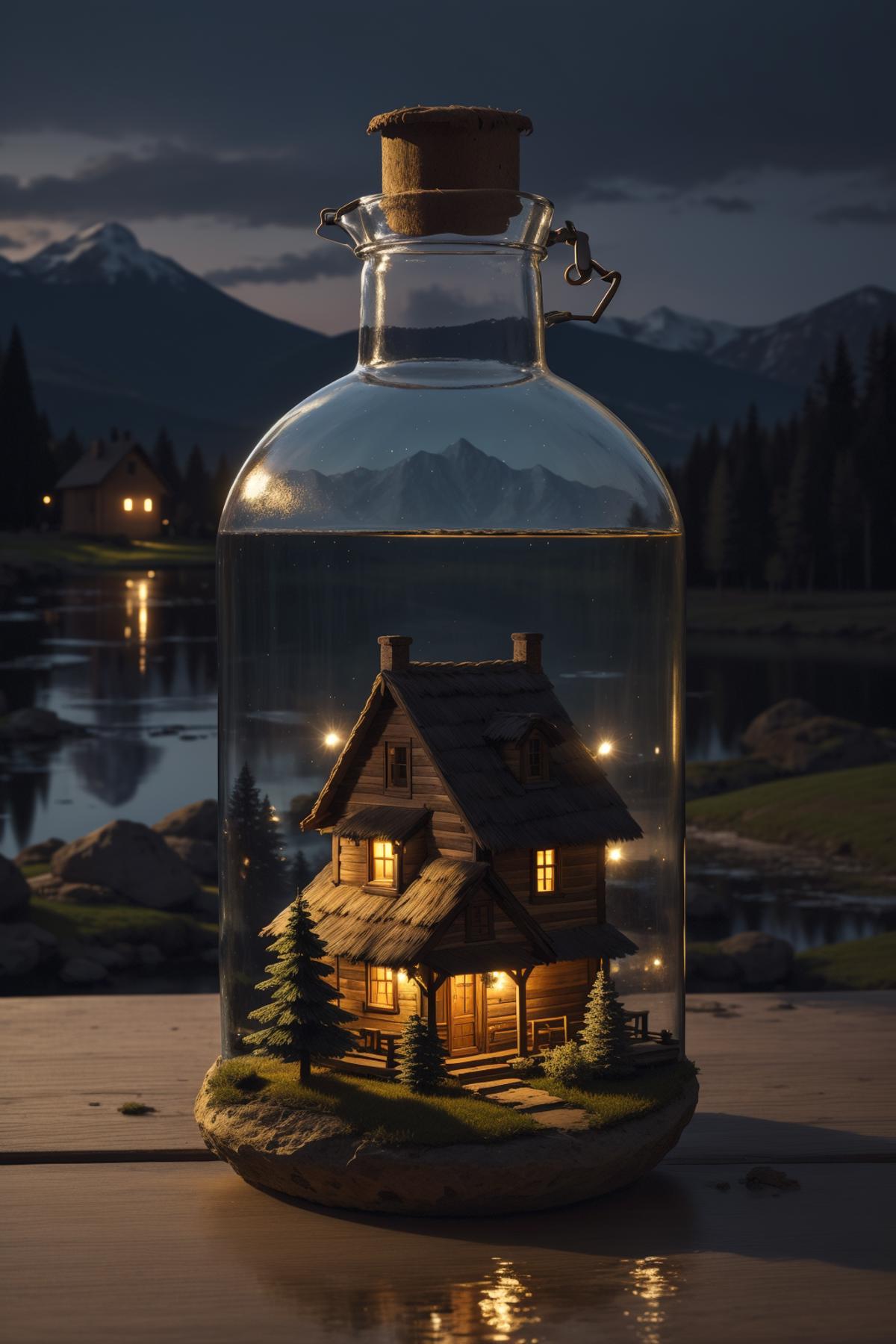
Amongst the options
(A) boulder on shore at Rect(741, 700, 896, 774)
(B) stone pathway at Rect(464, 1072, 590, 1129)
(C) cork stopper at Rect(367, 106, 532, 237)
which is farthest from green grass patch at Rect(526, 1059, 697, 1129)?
(A) boulder on shore at Rect(741, 700, 896, 774)

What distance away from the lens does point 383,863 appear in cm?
325

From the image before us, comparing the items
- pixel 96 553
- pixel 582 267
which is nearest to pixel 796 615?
pixel 96 553

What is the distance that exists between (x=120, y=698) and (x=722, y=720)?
5.14m

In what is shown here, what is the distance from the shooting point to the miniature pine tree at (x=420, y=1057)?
10.1ft

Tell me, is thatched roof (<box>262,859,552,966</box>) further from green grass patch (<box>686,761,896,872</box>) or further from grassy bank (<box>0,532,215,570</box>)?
grassy bank (<box>0,532,215,570</box>)

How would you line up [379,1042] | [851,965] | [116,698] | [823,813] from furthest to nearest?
1. [116,698]
2. [823,813]
3. [851,965]
4. [379,1042]

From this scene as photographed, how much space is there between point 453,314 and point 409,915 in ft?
4.10

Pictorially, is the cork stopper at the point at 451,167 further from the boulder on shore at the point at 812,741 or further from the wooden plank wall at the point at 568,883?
the boulder on shore at the point at 812,741

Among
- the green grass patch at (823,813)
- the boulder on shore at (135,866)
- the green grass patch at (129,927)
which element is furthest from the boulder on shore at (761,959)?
the boulder on shore at (135,866)

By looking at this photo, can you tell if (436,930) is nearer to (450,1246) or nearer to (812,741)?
(450,1246)

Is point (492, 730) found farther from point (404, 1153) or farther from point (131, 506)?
point (131, 506)

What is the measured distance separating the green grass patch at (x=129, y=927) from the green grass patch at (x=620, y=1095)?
703 cm

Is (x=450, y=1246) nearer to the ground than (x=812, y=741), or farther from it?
nearer to the ground

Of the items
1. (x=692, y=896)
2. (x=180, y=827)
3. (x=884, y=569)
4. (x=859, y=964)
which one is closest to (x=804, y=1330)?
(x=859, y=964)
